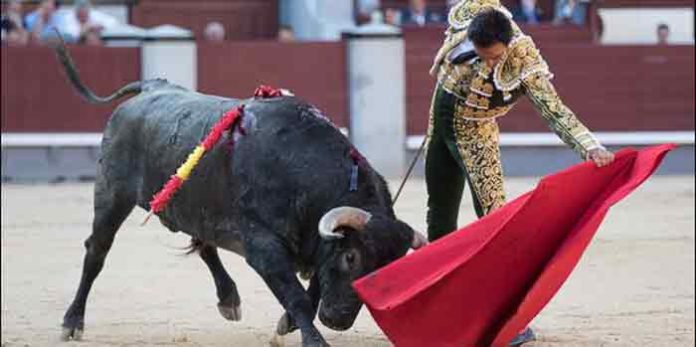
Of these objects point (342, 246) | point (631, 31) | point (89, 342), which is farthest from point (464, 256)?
point (631, 31)

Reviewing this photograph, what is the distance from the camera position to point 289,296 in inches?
182

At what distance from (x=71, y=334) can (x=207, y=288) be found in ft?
4.40

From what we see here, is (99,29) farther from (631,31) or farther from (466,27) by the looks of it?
(466,27)

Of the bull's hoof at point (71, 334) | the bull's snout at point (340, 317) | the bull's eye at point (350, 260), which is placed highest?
the bull's eye at point (350, 260)

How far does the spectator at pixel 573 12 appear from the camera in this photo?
13.5 meters

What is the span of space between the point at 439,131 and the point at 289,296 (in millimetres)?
742

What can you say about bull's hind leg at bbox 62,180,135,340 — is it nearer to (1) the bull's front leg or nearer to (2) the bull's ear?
(1) the bull's front leg

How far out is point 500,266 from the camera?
445cm

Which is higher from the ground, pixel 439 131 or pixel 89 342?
pixel 439 131

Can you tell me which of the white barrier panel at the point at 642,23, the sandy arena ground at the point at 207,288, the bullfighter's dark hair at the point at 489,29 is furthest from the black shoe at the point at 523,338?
the white barrier panel at the point at 642,23

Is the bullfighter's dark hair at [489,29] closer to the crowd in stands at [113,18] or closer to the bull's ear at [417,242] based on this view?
the bull's ear at [417,242]

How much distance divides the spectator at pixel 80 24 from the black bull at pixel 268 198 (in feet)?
22.0

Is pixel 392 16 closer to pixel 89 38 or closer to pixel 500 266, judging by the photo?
pixel 89 38

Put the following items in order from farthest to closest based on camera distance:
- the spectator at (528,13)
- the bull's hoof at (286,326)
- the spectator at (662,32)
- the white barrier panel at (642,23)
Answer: the white barrier panel at (642,23) → the spectator at (528,13) → the spectator at (662,32) → the bull's hoof at (286,326)
